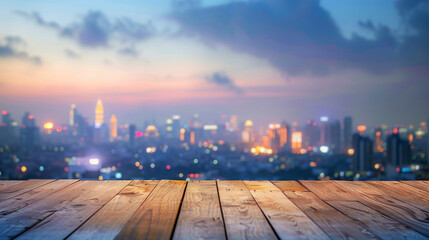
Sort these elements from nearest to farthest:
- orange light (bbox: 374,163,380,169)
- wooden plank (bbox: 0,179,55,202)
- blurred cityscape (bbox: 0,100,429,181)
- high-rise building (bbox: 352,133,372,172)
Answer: wooden plank (bbox: 0,179,55,202), blurred cityscape (bbox: 0,100,429,181), orange light (bbox: 374,163,380,169), high-rise building (bbox: 352,133,372,172)

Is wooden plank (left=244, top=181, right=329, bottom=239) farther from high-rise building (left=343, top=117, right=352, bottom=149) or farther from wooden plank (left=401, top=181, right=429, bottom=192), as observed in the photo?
high-rise building (left=343, top=117, right=352, bottom=149)

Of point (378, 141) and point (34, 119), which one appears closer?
point (378, 141)

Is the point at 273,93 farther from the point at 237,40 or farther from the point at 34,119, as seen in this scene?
the point at 34,119

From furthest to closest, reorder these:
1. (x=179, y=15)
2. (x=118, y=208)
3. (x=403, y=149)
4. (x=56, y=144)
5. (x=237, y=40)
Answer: (x=237, y=40) → (x=56, y=144) → (x=179, y=15) → (x=403, y=149) → (x=118, y=208)

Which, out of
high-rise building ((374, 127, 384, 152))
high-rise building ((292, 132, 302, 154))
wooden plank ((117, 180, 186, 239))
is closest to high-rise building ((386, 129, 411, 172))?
high-rise building ((374, 127, 384, 152))

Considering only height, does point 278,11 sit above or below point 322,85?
above

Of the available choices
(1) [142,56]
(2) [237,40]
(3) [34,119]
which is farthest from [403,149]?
(3) [34,119]

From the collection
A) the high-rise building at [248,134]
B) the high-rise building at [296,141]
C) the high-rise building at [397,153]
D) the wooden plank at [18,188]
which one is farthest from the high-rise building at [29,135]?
the wooden plank at [18,188]
